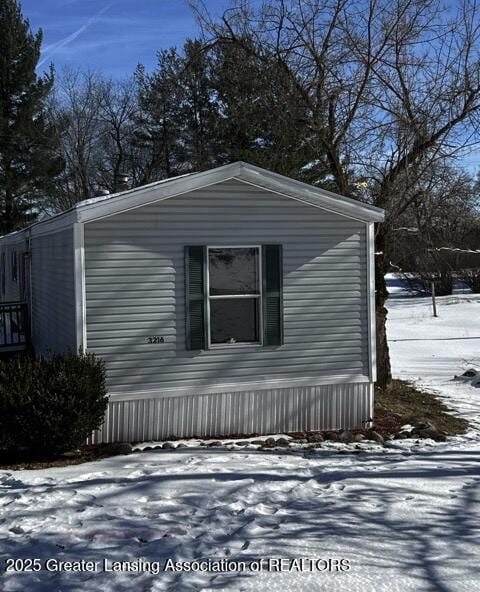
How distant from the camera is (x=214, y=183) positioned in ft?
28.9

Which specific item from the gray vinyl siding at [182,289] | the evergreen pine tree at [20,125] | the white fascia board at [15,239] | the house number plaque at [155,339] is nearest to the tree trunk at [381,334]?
the gray vinyl siding at [182,289]

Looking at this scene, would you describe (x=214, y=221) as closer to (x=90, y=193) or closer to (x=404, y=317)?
(x=404, y=317)

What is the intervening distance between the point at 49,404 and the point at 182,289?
7.44 ft

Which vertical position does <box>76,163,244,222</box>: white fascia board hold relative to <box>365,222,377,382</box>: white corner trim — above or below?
above

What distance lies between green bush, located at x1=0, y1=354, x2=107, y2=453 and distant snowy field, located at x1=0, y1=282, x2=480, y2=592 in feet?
2.14

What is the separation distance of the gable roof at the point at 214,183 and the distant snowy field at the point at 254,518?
9.76 ft

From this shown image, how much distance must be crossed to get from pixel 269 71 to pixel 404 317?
1712 cm

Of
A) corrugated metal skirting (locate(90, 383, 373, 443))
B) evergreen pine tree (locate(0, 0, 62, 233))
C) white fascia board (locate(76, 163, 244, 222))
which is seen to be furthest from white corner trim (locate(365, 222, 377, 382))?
evergreen pine tree (locate(0, 0, 62, 233))

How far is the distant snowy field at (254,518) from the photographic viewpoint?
4.04 meters

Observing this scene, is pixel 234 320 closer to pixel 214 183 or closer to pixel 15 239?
pixel 214 183

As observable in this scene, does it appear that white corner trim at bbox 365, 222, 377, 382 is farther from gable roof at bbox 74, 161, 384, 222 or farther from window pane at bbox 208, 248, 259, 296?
window pane at bbox 208, 248, 259, 296

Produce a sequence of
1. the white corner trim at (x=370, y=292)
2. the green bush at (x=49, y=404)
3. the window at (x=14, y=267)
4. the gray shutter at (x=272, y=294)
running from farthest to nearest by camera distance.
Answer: the window at (x=14, y=267)
the white corner trim at (x=370, y=292)
the gray shutter at (x=272, y=294)
the green bush at (x=49, y=404)

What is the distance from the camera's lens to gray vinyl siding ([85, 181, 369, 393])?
28.0ft

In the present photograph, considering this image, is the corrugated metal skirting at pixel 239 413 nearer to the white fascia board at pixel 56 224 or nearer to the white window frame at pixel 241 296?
the white window frame at pixel 241 296
